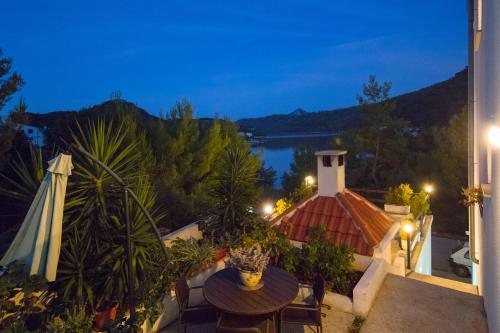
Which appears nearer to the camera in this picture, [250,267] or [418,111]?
[250,267]

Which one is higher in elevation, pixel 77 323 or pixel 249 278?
pixel 249 278

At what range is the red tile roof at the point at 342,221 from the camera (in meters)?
5.80

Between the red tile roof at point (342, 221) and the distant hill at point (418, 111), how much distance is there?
1204 cm

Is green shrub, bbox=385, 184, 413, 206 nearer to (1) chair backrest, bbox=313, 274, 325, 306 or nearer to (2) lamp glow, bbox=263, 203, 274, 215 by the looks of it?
(2) lamp glow, bbox=263, 203, 274, 215

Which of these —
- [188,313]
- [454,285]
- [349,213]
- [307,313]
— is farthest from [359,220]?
[188,313]

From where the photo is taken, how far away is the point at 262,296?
11.4ft

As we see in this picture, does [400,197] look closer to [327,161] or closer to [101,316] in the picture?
[327,161]

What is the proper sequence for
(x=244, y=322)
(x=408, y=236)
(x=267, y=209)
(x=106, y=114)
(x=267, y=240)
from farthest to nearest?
(x=106, y=114)
(x=267, y=209)
(x=408, y=236)
(x=267, y=240)
(x=244, y=322)

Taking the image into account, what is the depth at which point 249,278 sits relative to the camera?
3.60 meters

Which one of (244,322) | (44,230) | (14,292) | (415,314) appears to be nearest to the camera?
(14,292)

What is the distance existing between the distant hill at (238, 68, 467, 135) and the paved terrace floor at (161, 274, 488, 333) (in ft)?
47.3

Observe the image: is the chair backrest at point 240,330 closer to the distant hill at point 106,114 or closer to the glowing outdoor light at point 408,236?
the glowing outdoor light at point 408,236

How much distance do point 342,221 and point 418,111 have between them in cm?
2794

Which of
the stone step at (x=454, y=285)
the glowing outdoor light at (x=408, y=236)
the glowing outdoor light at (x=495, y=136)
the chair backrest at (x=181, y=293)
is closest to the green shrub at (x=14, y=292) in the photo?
the chair backrest at (x=181, y=293)
